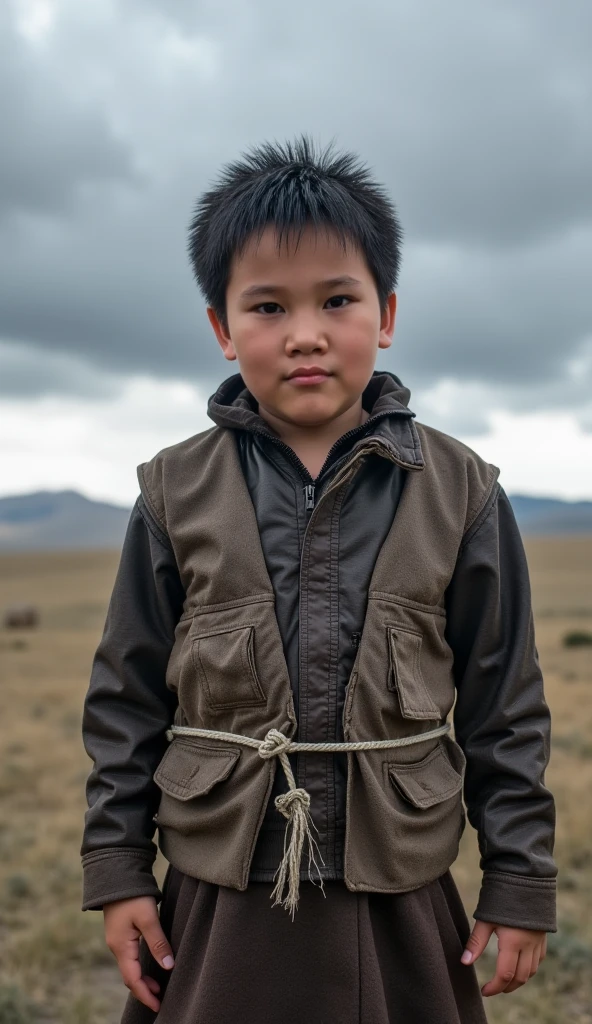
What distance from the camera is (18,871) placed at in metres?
5.50

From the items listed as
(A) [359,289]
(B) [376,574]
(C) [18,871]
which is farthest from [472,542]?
(C) [18,871]

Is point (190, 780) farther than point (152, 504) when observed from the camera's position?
No

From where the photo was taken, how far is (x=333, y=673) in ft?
6.28

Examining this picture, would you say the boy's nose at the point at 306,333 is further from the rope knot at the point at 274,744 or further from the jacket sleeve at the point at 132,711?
the rope knot at the point at 274,744

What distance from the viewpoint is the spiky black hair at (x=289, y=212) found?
2.04 metres

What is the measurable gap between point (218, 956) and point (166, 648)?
64 centimetres

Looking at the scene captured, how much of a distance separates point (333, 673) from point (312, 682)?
45 mm

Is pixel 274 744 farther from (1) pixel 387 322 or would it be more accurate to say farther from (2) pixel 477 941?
(1) pixel 387 322

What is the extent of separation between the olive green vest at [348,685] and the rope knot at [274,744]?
0.03 meters

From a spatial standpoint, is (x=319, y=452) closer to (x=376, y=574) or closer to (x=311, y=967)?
(x=376, y=574)

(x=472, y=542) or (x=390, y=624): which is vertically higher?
(x=472, y=542)

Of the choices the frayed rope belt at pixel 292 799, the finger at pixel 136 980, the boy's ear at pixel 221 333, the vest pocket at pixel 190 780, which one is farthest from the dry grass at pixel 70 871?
the boy's ear at pixel 221 333

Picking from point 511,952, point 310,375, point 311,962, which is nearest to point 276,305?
point 310,375

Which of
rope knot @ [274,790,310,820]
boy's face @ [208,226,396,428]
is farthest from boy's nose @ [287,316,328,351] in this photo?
rope knot @ [274,790,310,820]
